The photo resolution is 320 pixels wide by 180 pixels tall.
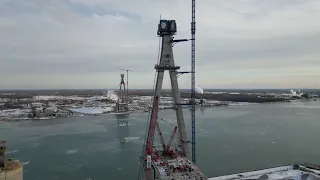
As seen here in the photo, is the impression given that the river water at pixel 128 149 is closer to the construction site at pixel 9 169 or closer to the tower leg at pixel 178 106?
the tower leg at pixel 178 106

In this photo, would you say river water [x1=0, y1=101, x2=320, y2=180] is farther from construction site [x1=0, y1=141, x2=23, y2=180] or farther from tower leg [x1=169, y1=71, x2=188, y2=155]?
construction site [x1=0, y1=141, x2=23, y2=180]

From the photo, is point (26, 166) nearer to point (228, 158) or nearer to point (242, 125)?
point (228, 158)

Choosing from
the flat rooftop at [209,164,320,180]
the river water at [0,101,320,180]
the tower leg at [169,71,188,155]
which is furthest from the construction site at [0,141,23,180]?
the river water at [0,101,320,180]

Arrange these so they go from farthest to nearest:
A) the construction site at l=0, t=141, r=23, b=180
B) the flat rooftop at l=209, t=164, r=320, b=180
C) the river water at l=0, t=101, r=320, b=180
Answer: the river water at l=0, t=101, r=320, b=180, the flat rooftop at l=209, t=164, r=320, b=180, the construction site at l=0, t=141, r=23, b=180

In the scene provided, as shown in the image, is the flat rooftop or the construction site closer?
the construction site

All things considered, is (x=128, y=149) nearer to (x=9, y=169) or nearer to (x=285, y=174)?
(x=285, y=174)

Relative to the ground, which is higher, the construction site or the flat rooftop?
the construction site

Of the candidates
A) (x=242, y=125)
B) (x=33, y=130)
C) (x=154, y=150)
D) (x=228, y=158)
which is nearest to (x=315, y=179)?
(x=228, y=158)

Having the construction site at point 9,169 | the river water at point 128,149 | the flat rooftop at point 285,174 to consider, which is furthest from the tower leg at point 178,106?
the construction site at point 9,169
